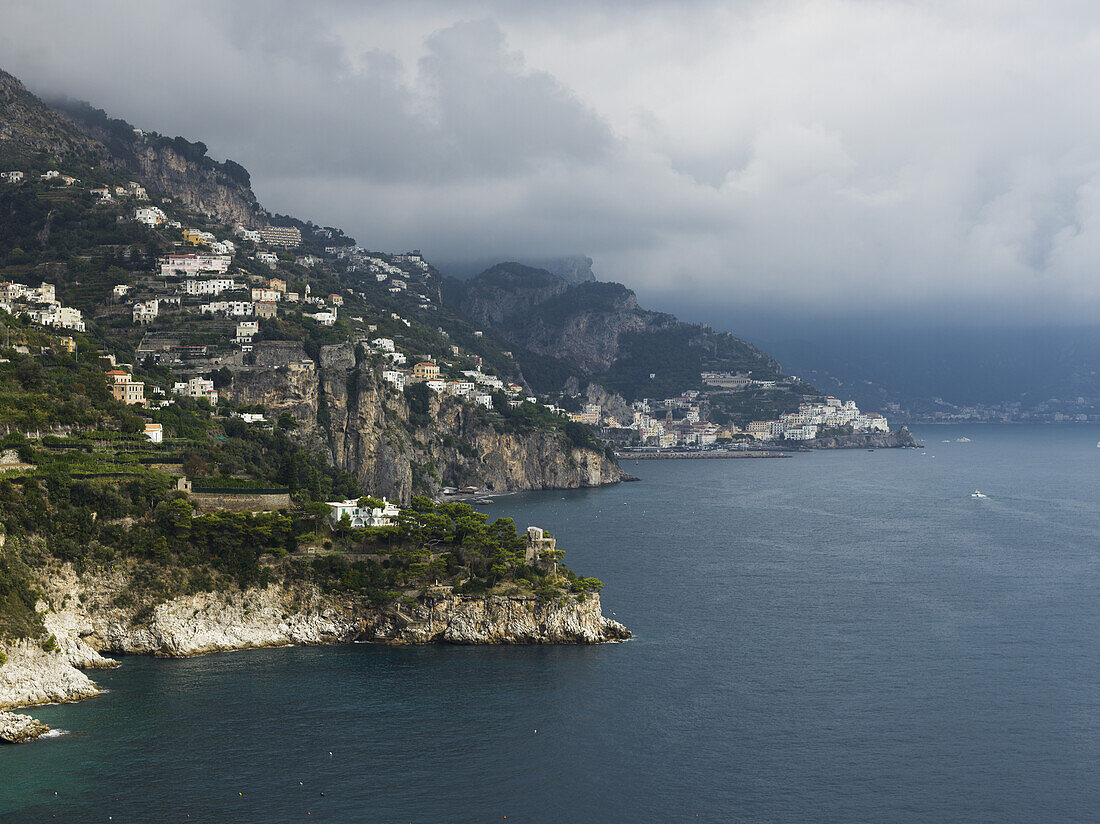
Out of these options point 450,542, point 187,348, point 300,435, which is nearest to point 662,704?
point 450,542

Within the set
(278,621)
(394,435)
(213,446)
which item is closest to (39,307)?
(213,446)

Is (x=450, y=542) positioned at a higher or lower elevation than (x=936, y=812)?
higher

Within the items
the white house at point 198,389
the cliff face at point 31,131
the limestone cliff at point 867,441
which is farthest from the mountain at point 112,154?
the limestone cliff at point 867,441

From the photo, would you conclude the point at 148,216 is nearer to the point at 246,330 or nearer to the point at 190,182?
the point at 246,330

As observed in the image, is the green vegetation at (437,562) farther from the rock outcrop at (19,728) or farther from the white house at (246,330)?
the white house at (246,330)

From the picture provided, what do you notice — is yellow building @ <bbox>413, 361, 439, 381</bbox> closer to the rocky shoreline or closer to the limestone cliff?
the rocky shoreline

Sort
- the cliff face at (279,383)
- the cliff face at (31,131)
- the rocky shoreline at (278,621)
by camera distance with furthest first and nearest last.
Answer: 1. the cliff face at (31,131)
2. the cliff face at (279,383)
3. the rocky shoreline at (278,621)

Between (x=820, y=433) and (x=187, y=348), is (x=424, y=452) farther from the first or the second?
(x=820, y=433)

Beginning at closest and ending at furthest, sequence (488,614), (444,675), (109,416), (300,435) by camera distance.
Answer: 1. (444,675)
2. (488,614)
3. (109,416)
4. (300,435)
